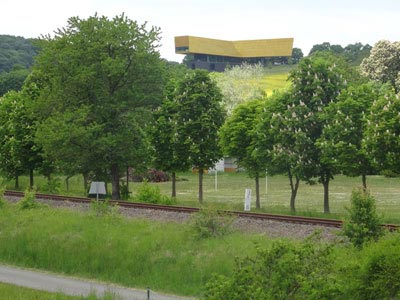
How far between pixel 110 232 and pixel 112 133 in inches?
724

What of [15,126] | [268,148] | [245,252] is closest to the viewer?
[245,252]

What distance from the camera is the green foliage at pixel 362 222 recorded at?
25969 mm

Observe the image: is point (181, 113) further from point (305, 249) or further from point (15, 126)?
point (305, 249)

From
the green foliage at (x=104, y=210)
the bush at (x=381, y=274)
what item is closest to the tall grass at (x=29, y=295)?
the bush at (x=381, y=274)

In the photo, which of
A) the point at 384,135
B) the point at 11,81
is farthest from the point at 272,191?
the point at 11,81

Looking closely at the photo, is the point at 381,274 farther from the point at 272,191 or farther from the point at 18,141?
the point at 272,191

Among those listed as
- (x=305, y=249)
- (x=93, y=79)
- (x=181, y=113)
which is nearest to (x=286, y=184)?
(x=181, y=113)

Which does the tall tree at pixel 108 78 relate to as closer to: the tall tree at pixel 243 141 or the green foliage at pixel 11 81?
the tall tree at pixel 243 141

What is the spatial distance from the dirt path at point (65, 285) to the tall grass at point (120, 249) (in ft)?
3.24

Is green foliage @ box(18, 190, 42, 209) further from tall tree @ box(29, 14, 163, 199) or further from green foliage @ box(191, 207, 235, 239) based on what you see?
green foliage @ box(191, 207, 235, 239)

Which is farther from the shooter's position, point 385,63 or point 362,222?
point 385,63

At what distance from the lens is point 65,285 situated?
28828 mm

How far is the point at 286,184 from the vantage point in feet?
265

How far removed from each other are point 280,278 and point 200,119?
1409 inches
